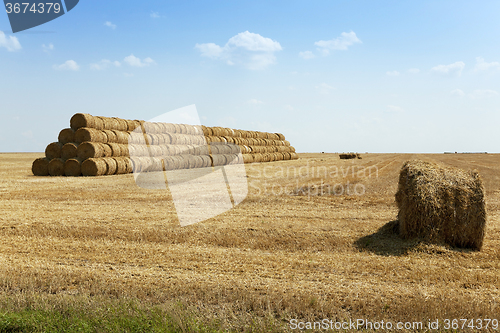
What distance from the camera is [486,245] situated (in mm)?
6852

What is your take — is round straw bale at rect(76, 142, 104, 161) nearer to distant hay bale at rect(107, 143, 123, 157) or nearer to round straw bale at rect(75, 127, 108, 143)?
round straw bale at rect(75, 127, 108, 143)

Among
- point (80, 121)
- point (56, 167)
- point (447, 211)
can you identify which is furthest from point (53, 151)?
point (447, 211)

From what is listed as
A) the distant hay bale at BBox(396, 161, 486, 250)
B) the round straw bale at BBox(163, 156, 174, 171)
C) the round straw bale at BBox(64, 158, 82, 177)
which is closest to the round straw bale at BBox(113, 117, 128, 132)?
the round straw bale at BBox(163, 156, 174, 171)

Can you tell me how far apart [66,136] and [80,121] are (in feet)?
3.88

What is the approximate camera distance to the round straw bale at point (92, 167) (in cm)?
2028

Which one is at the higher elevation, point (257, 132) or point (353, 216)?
point (257, 132)

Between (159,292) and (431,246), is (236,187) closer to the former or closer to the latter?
(431,246)

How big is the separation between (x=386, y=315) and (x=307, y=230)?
3833mm

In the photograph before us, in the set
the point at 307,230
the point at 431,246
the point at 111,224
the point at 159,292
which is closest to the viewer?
the point at 159,292

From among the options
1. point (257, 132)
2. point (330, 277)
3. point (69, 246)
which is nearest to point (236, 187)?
point (69, 246)

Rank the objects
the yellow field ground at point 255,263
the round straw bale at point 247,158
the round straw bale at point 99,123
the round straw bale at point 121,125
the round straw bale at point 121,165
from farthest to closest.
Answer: the round straw bale at point 247,158 → the round straw bale at point 121,125 → the round straw bale at point 99,123 → the round straw bale at point 121,165 → the yellow field ground at point 255,263

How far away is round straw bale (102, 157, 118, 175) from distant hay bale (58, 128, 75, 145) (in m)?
2.46

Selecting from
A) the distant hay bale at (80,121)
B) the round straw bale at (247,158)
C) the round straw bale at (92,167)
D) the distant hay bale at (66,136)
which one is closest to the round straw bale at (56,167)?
the distant hay bale at (66,136)

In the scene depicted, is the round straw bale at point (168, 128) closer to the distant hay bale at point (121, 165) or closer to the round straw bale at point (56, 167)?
the distant hay bale at point (121, 165)
